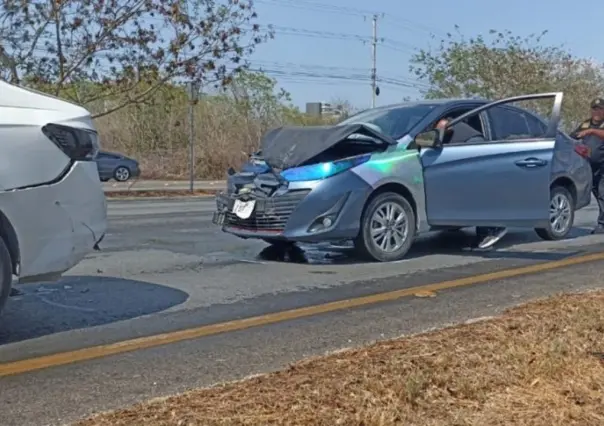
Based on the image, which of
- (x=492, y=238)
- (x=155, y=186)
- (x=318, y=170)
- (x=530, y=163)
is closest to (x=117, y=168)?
(x=155, y=186)

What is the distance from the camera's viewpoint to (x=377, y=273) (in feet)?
24.8

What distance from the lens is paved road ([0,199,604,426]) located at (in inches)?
169

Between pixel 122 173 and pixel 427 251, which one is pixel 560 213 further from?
pixel 122 173

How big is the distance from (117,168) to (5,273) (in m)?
28.8

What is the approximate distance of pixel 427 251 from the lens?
9.02 m

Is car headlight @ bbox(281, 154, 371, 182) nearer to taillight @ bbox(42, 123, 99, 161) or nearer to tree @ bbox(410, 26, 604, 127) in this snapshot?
taillight @ bbox(42, 123, 99, 161)

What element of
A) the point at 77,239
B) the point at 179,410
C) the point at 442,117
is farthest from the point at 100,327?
the point at 442,117

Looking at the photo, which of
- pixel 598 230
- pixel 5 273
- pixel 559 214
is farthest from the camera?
pixel 598 230

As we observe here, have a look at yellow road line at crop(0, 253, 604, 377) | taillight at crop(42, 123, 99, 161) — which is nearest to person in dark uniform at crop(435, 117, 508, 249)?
yellow road line at crop(0, 253, 604, 377)

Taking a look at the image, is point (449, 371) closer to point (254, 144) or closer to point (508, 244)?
point (508, 244)

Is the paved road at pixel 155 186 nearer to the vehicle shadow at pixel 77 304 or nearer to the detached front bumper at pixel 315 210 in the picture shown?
the detached front bumper at pixel 315 210

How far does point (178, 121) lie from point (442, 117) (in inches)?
1099

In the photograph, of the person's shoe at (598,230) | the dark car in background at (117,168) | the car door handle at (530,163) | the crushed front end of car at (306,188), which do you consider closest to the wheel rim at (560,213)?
the person's shoe at (598,230)

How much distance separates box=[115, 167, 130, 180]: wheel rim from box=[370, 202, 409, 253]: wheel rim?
84.7 ft
